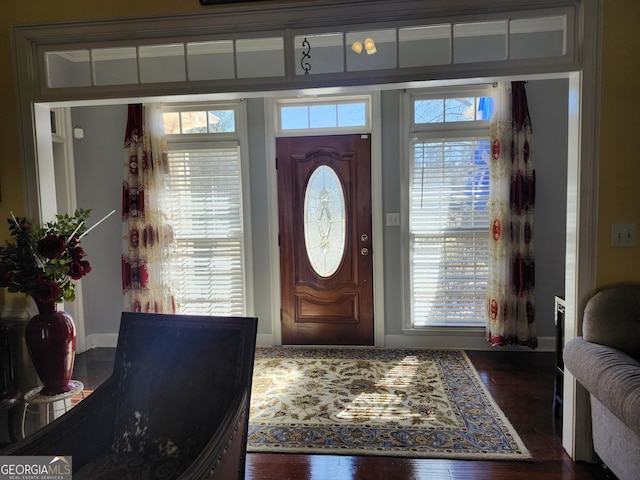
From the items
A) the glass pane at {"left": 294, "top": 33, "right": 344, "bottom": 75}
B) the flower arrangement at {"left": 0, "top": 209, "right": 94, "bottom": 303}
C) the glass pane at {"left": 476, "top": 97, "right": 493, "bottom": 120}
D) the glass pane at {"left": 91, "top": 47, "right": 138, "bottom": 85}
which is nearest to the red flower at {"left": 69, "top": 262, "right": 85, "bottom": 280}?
the flower arrangement at {"left": 0, "top": 209, "right": 94, "bottom": 303}

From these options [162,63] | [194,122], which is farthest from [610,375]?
[194,122]

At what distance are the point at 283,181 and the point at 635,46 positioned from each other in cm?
269

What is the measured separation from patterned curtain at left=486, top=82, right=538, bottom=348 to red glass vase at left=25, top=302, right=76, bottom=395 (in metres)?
3.18

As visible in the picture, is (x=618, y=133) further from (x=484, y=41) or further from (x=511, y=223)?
(x=511, y=223)

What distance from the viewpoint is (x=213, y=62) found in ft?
7.44

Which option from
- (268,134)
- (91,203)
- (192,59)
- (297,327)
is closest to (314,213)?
(268,134)

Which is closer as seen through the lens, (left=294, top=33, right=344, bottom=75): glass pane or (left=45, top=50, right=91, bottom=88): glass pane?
(left=294, top=33, right=344, bottom=75): glass pane

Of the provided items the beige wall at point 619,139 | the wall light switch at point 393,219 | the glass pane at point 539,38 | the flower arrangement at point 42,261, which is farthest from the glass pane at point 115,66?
the beige wall at point 619,139

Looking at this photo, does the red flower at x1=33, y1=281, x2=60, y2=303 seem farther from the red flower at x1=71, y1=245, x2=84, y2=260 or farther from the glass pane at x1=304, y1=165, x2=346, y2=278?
the glass pane at x1=304, y1=165, x2=346, y2=278

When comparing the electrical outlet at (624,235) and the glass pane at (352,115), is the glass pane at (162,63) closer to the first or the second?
the glass pane at (352,115)

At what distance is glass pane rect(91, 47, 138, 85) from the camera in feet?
7.32

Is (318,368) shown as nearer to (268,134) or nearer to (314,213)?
(314,213)

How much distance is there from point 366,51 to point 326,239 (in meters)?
1.97

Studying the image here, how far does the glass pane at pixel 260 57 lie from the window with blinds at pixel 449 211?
5.77 feet
